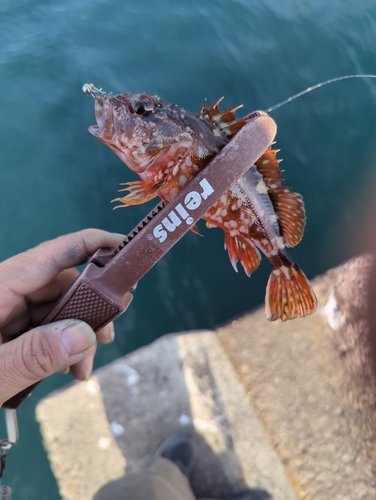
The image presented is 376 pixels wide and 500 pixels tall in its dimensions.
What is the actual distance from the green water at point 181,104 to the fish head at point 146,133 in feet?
8.94

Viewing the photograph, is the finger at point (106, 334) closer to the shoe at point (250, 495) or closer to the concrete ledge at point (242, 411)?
the concrete ledge at point (242, 411)

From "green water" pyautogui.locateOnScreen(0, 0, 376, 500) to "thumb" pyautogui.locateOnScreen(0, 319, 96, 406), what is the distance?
2.12 meters

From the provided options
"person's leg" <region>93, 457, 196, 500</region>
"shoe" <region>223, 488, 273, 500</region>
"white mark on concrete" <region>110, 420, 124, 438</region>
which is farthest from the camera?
"white mark on concrete" <region>110, 420, 124, 438</region>

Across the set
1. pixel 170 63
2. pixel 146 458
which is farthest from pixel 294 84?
pixel 146 458

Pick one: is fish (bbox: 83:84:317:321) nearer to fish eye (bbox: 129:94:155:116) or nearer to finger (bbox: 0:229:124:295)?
fish eye (bbox: 129:94:155:116)

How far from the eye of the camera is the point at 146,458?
3908 mm

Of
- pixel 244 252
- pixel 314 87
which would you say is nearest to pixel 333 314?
pixel 244 252

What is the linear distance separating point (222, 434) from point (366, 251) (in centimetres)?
321

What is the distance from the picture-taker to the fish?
6.82ft

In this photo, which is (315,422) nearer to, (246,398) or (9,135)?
(246,398)

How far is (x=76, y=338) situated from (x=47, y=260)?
0.95 meters

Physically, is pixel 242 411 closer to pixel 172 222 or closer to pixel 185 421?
pixel 185 421

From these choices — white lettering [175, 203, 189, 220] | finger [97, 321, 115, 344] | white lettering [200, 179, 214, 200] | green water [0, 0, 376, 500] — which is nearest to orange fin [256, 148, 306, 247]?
white lettering [200, 179, 214, 200]

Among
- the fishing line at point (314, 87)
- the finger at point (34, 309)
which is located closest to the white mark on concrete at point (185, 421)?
the finger at point (34, 309)
